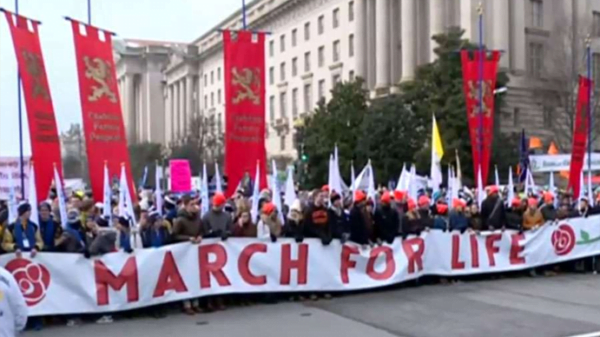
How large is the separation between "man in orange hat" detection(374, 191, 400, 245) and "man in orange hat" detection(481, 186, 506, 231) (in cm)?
227

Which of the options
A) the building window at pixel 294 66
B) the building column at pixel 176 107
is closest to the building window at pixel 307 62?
the building window at pixel 294 66

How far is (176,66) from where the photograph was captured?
427 feet

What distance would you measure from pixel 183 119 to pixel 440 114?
267 feet

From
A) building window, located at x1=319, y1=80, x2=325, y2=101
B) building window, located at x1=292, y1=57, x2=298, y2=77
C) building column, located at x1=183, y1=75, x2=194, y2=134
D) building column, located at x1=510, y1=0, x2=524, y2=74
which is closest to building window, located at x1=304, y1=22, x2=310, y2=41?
building window, located at x1=292, y1=57, x2=298, y2=77

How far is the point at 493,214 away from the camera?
16.4 meters

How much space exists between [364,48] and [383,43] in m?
4.42

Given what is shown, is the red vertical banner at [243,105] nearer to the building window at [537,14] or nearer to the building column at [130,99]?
the building window at [537,14]

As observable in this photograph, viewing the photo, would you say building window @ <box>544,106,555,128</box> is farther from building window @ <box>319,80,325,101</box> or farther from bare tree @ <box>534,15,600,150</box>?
building window @ <box>319,80,325,101</box>

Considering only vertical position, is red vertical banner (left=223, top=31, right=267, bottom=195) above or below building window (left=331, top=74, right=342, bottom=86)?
below

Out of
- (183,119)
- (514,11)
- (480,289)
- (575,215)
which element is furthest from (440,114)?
(183,119)

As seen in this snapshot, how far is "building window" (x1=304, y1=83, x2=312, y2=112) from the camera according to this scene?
9125cm

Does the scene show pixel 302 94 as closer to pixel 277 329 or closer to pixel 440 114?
pixel 440 114

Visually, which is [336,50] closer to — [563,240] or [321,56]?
[321,56]

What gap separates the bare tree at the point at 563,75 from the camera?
56688mm
